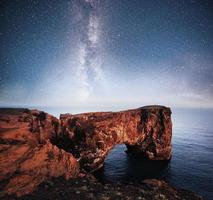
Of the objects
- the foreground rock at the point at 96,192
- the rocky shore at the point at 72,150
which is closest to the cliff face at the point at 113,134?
the rocky shore at the point at 72,150

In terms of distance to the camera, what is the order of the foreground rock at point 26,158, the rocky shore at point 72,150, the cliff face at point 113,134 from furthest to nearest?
the cliff face at point 113,134
the rocky shore at point 72,150
the foreground rock at point 26,158

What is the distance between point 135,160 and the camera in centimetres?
4056

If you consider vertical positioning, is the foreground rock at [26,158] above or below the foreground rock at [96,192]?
above

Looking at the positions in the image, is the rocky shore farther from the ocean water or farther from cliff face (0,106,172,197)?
the ocean water

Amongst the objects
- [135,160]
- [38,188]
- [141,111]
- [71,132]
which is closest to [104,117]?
[71,132]

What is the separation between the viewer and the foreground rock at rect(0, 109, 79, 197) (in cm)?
1759

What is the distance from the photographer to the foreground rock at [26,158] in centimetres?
1759

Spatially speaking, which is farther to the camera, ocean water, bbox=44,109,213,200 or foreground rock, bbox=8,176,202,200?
ocean water, bbox=44,109,213,200

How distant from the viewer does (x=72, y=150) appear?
30.4m

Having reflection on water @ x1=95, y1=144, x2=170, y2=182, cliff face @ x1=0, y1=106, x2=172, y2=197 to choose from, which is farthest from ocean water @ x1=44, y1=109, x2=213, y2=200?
cliff face @ x1=0, y1=106, x2=172, y2=197

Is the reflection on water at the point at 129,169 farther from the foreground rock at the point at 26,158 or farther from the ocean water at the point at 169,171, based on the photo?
the foreground rock at the point at 26,158

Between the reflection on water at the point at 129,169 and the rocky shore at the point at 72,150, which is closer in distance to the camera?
the rocky shore at the point at 72,150

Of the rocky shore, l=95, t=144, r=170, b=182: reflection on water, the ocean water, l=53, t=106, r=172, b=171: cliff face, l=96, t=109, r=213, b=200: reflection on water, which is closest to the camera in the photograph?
the rocky shore

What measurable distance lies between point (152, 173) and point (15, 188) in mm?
25079
